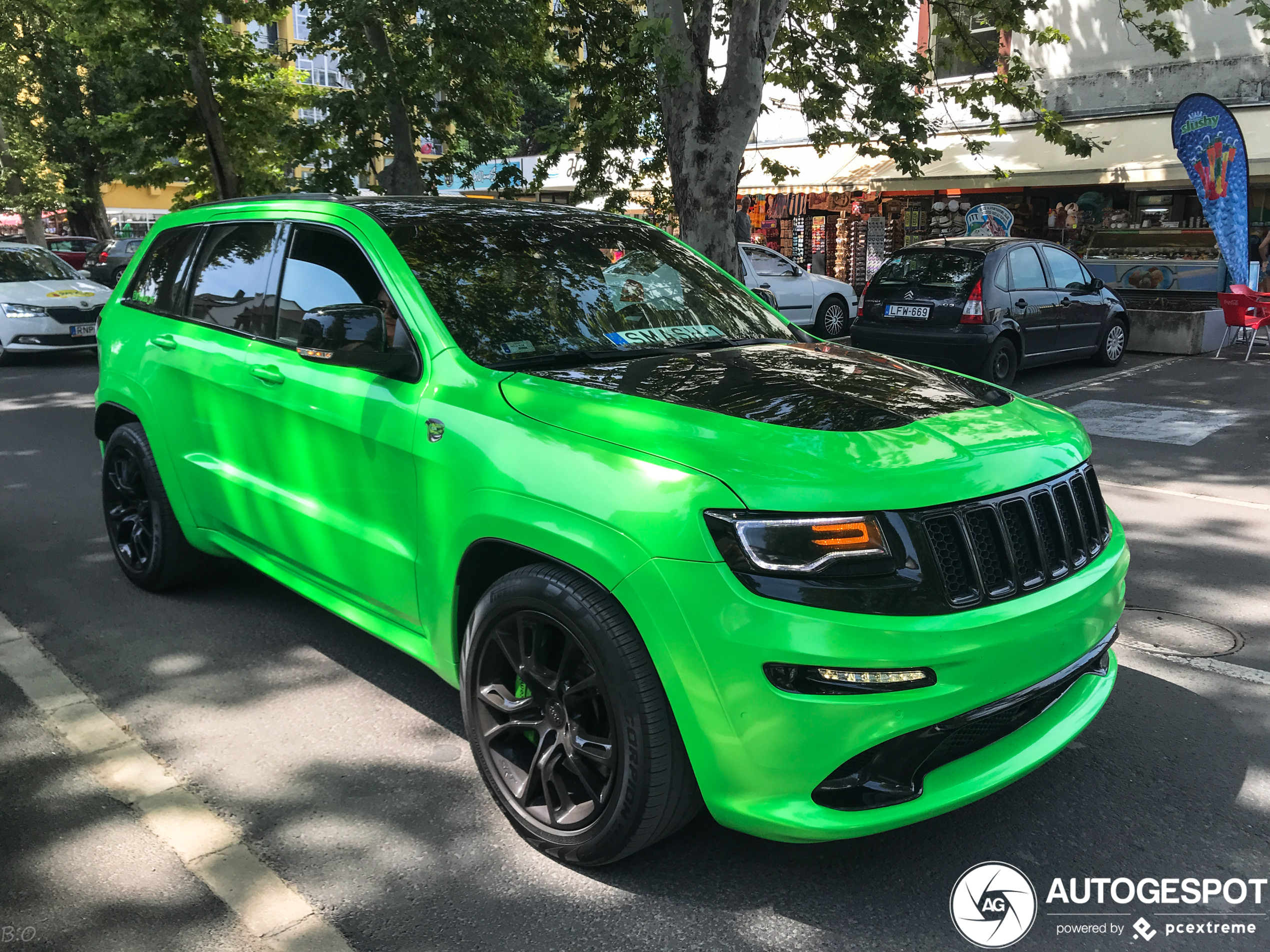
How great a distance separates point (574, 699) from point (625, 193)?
48.2ft

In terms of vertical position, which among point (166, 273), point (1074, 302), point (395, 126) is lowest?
point (1074, 302)

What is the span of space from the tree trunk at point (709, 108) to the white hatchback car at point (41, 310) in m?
8.50

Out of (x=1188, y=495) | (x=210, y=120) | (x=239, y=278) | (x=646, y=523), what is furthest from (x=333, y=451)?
(x=210, y=120)

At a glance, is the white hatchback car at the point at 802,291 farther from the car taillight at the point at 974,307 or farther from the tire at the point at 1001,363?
the car taillight at the point at 974,307

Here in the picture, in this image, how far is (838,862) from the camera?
2973 millimetres

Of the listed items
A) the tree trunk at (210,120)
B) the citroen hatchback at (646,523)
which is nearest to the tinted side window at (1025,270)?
the citroen hatchback at (646,523)

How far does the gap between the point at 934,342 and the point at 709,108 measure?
3.67 m

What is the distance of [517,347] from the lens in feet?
11.4

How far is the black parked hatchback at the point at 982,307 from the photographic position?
37.9 feet

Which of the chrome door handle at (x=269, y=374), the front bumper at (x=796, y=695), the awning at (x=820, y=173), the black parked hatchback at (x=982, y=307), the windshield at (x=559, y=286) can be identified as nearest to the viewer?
the front bumper at (x=796, y=695)

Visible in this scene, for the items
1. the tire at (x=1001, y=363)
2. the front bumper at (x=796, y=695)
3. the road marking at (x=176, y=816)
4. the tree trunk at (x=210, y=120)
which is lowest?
the road marking at (x=176, y=816)

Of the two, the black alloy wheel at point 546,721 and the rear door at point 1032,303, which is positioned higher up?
the rear door at point 1032,303

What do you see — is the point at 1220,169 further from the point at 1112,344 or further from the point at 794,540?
the point at 794,540

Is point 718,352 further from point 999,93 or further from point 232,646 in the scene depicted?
point 999,93
